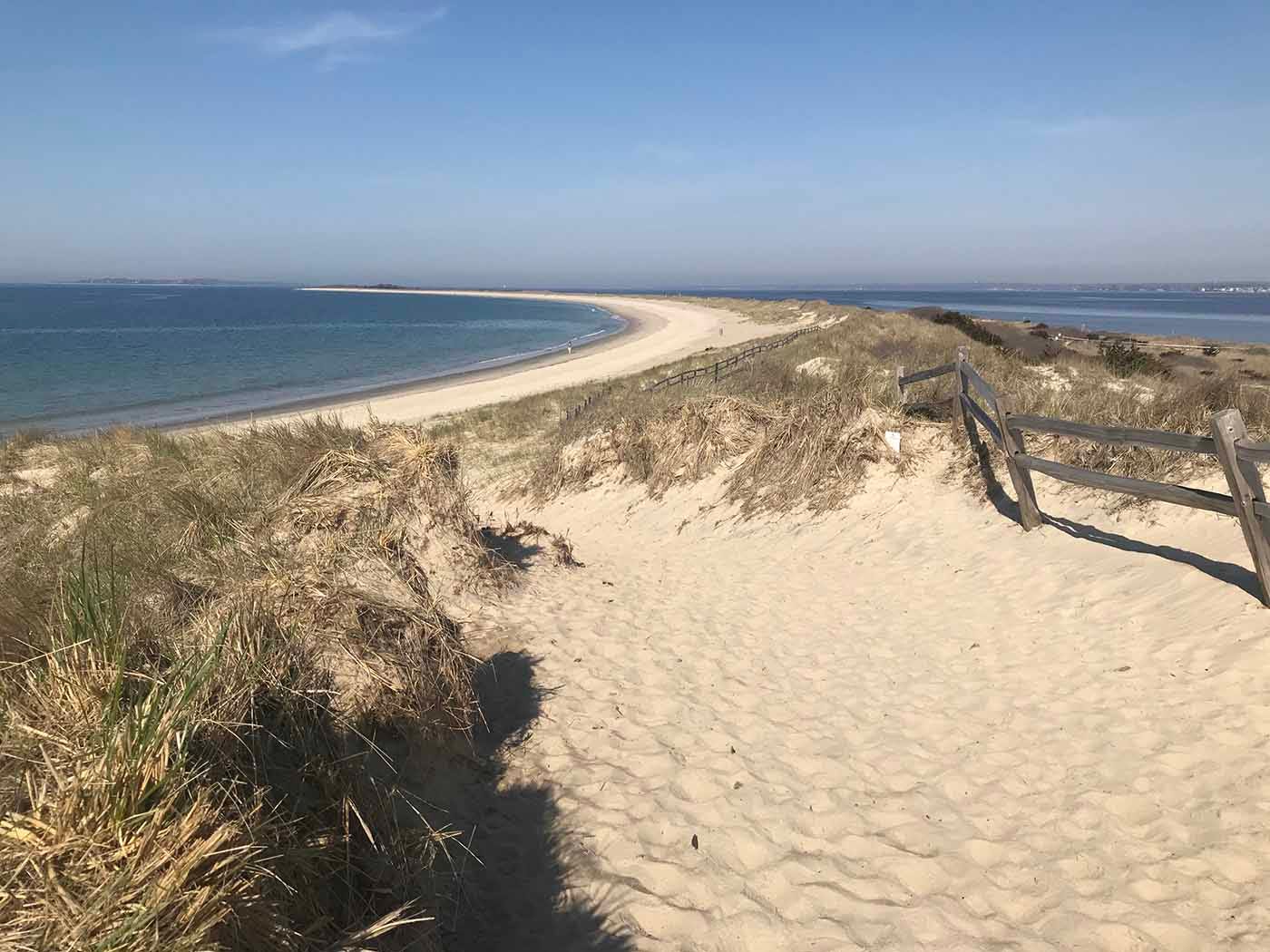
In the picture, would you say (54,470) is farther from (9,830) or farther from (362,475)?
(9,830)

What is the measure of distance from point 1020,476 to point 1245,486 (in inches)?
111

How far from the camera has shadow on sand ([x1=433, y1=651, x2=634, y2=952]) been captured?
3.32 m

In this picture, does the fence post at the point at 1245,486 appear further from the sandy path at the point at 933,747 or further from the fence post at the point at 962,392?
the fence post at the point at 962,392

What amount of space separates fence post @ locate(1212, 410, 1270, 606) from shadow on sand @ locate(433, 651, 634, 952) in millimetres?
4845

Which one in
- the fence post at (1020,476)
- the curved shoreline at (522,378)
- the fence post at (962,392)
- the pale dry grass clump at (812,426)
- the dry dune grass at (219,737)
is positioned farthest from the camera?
the curved shoreline at (522,378)

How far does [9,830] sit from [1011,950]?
373cm

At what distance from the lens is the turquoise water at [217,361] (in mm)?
30625

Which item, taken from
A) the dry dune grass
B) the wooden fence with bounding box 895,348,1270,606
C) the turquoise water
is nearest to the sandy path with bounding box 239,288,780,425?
the turquoise water

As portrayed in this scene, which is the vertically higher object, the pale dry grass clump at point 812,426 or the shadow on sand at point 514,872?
the pale dry grass clump at point 812,426

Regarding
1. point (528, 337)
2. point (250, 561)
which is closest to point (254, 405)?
point (250, 561)

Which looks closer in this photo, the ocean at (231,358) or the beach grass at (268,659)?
the beach grass at (268,659)

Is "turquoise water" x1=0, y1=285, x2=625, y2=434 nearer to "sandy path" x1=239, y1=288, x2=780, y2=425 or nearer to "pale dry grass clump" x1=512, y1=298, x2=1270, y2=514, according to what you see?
"sandy path" x1=239, y1=288, x2=780, y2=425

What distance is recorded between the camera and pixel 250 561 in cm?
459

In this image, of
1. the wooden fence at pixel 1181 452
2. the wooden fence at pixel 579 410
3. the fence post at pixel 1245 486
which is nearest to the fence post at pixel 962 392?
the wooden fence at pixel 1181 452
